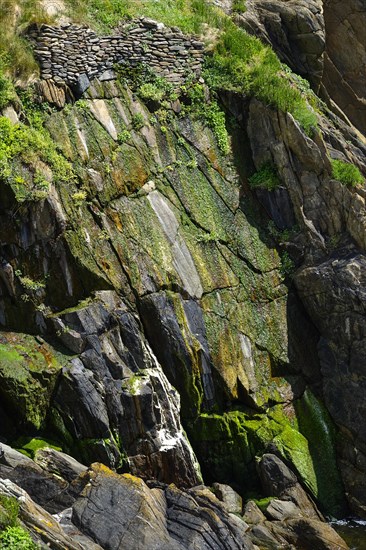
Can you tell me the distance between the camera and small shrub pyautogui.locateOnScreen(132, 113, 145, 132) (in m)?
22.8

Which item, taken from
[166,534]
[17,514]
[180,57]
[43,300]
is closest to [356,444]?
[166,534]

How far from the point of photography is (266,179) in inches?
936

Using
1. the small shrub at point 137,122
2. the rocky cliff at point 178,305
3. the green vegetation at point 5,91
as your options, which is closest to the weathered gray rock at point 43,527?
the rocky cliff at point 178,305

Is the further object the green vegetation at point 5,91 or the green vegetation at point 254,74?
the green vegetation at point 254,74

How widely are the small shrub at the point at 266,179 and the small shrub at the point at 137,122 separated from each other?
3.64m

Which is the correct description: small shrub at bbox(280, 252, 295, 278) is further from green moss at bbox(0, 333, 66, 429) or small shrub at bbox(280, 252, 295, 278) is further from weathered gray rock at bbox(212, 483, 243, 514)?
green moss at bbox(0, 333, 66, 429)

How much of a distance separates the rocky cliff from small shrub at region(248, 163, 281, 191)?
2.3 inches

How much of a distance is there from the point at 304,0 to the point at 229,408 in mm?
14936

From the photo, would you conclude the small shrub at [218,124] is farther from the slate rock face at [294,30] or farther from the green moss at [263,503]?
the green moss at [263,503]

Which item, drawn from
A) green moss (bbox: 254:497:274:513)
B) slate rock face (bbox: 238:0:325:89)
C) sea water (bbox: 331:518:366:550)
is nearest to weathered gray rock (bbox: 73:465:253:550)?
green moss (bbox: 254:497:274:513)

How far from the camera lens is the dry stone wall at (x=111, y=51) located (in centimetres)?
2239

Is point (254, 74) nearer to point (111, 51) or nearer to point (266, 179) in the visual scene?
point (266, 179)

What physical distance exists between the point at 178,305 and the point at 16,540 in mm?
8976

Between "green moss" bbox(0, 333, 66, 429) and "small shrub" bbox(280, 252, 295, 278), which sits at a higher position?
"small shrub" bbox(280, 252, 295, 278)
